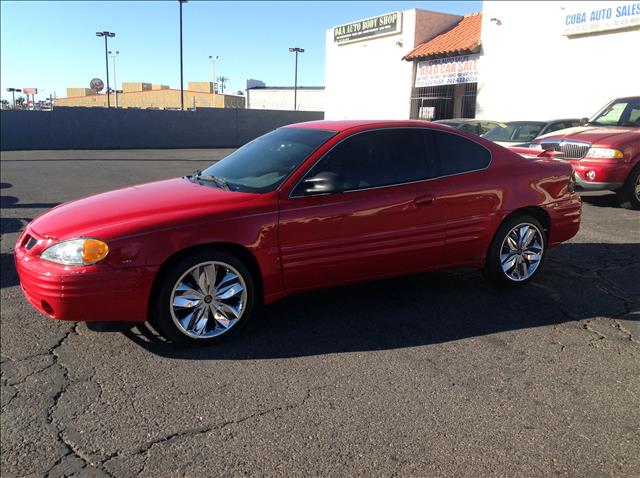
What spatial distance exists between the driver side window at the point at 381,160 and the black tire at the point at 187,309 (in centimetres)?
92

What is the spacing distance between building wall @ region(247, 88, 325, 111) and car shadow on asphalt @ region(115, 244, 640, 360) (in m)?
52.9

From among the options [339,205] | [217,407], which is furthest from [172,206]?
[217,407]

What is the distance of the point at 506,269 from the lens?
5223 millimetres

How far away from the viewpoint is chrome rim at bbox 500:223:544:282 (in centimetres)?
522

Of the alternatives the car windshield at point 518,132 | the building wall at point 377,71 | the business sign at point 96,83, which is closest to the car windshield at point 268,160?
the car windshield at point 518,132

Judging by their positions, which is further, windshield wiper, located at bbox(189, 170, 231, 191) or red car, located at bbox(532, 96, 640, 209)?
red car, located at bbox(532, 96, 640, 209)

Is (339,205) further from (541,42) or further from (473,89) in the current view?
(473,89)

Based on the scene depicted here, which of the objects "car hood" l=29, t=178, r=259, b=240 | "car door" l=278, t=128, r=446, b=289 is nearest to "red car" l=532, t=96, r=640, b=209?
"car door" l=278, t=128, r=446, b=289

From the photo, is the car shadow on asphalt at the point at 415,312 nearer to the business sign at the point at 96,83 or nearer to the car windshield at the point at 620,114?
the car windshield at the point at 620,114

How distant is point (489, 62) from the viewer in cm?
2081

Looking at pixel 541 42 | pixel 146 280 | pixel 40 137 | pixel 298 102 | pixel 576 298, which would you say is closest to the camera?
pixel 146 280

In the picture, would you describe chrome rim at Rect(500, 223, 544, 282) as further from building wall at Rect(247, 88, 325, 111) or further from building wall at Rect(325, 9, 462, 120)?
building wall at Rect(247, 88, 325, 111)

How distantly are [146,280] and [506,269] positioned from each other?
3255 mm

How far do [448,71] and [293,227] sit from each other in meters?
20.5
